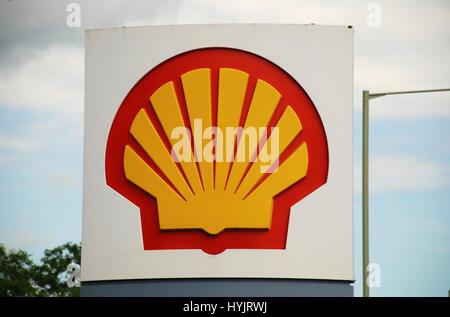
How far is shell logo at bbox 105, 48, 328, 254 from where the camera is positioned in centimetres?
2730

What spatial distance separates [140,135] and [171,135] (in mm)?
763

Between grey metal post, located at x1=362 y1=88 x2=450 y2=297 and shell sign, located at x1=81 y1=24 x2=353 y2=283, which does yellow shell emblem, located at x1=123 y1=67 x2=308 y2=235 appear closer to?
shell sign, located at x1=81 y1=24 x2=353 y2=283

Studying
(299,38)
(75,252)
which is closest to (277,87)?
(299,38)

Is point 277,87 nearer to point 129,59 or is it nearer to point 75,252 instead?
point 129,59

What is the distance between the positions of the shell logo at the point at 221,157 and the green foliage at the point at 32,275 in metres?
34.0

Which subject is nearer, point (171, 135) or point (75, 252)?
point (171, 135)

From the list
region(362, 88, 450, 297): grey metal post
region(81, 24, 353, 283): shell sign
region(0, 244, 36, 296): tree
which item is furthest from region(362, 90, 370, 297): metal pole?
region(0, 244, 36, 296): tree

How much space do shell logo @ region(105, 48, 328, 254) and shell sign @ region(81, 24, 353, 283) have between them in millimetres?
24

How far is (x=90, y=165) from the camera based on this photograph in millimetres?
28172

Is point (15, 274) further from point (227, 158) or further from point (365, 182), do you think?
point (365, 182)

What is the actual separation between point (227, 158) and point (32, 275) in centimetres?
3713

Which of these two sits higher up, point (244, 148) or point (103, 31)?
point (103, 31)

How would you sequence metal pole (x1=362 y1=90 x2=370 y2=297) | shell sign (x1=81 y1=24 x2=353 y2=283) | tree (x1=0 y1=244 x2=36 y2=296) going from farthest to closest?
tree (x1=0 y1=244 x2=36 y2=296), shell sign (x1=81 y1=24 x2=353 y2=283), metal pole (x1=362 y1=90 x2=370 y2=297)

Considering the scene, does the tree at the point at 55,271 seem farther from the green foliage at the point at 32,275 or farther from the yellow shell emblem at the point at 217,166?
the yellow shell emblem at the point at 217,166
